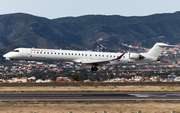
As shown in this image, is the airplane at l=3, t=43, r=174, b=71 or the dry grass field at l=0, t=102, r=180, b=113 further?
the airplane at l=3, t=43, r=174, b=71

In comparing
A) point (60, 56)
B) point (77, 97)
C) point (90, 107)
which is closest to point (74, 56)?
point (60, 56)

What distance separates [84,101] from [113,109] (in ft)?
14.8

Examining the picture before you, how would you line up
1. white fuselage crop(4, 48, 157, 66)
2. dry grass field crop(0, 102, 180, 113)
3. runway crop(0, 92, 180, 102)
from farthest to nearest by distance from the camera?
white fuselage crop(4, 48, 157, 66) < runway crop(0, 92, 180, 102) < dry grass field crop(0, 102, 180, 113)

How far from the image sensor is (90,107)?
22.9 metres

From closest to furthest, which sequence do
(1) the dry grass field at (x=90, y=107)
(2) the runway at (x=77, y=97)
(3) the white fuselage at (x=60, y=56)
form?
(1) the dry grass field at (x=90, y=107)
(2) the runway at (x=77, y=97)
(3) the white fuselage at (x=60, y=56)

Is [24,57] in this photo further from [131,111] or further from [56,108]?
[131,111]

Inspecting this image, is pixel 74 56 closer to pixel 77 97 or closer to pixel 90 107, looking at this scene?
pixel 77 97

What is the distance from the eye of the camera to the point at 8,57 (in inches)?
1810

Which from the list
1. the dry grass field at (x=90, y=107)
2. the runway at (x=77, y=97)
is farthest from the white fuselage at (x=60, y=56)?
the dry grass field at (x=90, y=107)

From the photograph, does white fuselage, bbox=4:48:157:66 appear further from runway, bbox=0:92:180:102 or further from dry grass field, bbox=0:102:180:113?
dry grass field, bbox=0:102:180:113

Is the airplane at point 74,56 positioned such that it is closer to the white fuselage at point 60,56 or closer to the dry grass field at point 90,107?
the white fuselage at point 60,56

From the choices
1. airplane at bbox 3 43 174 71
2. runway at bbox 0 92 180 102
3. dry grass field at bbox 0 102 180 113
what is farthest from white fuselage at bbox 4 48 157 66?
dry grass field at bbox 0 102 180 113

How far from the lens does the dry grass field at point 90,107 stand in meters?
21.4

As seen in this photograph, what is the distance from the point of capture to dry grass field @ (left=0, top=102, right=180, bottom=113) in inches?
843
